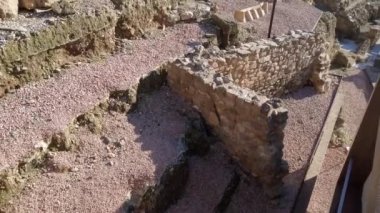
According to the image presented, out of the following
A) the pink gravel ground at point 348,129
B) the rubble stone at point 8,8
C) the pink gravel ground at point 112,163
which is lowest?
the pink gravel ground at point 348,129

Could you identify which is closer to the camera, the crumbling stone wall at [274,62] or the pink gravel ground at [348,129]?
the pink gravel ground at [348,129]

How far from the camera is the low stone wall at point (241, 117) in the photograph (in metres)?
6.75

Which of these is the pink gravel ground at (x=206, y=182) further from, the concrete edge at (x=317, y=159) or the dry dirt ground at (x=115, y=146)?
the concrete edge at (x=317, y=159)

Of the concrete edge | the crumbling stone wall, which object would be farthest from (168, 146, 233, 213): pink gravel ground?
the crumbling stone wall

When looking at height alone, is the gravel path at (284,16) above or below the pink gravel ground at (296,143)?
above

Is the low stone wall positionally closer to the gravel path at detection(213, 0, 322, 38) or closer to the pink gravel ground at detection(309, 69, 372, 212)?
the pink gravel ground at detection(309, 69, 372, 212)

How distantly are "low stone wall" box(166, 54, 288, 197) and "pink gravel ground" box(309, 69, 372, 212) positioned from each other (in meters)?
1.11

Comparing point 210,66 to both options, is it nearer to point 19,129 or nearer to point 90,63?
point 90,63

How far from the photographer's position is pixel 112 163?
6.30 m

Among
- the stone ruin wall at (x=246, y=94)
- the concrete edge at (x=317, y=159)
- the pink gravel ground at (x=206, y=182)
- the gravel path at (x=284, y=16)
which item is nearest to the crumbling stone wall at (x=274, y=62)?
the stone ruin wall at (x=246, y=94)

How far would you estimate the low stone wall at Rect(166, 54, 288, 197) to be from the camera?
22.1 ft

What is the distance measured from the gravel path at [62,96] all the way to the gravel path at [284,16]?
11.2 ft

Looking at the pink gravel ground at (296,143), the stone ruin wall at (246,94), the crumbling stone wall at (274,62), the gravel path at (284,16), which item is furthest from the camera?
the gravel path at (284,16)

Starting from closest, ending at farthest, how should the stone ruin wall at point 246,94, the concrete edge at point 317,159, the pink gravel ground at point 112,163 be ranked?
the pink gravel ground at point 112,163, the stone ruin wall at point 246,94, the concrete edge at point 317,159
